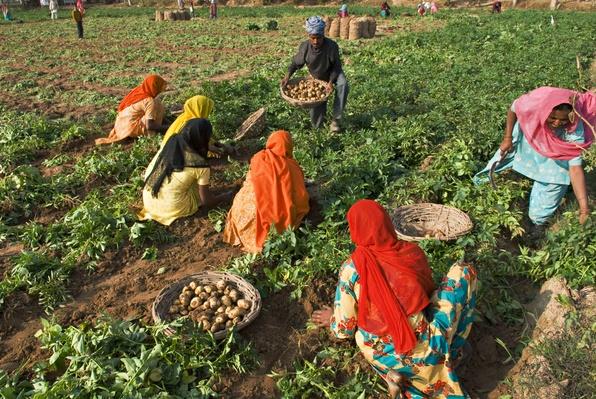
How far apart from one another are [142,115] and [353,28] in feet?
38.0

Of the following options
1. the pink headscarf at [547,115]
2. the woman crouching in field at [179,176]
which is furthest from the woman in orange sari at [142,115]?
the pink headscarf at [547,115]

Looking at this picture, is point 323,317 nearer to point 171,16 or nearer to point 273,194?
point 273,194

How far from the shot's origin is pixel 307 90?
6543 millimetres

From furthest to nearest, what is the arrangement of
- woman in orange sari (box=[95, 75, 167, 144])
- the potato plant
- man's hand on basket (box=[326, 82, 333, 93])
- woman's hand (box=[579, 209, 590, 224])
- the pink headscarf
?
woman in orange sari (box=[95, 75, 167, 144]), man's hand on basket (box=[326, 82, 333, 93]), the pink headscarf, woman's hand (box=[579, 209, 590, 224]), the potato plant

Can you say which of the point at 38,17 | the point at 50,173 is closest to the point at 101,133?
the point at 50,173

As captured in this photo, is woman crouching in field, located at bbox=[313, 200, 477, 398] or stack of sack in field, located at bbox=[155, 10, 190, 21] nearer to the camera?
woman crouching in field, located at bbox=[313, 200, 477, 398]

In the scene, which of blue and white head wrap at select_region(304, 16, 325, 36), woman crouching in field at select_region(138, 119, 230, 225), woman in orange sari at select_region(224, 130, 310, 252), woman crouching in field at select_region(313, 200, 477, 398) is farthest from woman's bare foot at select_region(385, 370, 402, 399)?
blue and white head wrap at select_region(304, 16, 325, 36)

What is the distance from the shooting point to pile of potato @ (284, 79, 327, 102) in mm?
6420

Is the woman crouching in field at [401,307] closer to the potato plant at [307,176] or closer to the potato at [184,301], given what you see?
the potato plant at [307,176]

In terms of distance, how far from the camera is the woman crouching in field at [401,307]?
2.78 metres

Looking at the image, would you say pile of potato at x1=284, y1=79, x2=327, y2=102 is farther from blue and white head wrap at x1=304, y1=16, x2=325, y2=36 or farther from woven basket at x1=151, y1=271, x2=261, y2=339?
woven basket at x1=151, y1=271, x2=261, y2=339

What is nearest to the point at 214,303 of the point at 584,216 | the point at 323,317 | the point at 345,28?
the point at 323,317

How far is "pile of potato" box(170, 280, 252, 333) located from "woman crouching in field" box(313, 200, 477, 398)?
2.92ft

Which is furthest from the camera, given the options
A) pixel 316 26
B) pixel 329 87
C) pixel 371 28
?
pixel 371 28
